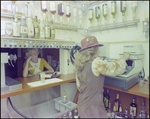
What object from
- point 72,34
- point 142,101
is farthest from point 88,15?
point 142,101

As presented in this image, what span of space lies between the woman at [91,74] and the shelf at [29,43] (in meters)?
0.30

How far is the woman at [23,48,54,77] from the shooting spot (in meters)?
1.08

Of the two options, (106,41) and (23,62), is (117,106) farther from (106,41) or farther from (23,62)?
(23,62)

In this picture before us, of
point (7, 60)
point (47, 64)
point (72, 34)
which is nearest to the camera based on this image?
point (7, 60)

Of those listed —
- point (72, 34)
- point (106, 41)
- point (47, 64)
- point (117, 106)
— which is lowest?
point (117, 106)

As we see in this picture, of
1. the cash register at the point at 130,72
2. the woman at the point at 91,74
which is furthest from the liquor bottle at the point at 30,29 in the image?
the cash register at the point at 130,72

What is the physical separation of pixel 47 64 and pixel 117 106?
1060mm

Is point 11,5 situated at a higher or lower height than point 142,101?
higher

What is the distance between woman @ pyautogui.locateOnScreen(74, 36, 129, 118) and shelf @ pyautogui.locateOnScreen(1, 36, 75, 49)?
0.30 metres

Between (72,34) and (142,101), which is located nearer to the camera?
(142,101)

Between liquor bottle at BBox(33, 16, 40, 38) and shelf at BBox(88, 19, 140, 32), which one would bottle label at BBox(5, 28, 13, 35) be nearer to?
liquor bottle at BBox(33, 16, 40, 38)

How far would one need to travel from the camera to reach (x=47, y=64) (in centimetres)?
117

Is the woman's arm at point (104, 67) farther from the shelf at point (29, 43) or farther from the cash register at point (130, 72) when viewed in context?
the shelf at point (29, 43)

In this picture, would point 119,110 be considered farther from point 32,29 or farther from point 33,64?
point 32,29
